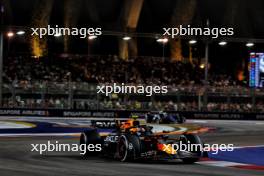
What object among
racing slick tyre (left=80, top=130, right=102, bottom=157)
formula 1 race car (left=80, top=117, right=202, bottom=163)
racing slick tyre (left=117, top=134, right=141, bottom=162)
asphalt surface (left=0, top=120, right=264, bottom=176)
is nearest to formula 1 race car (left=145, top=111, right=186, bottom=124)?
asphalt surface (left=0, top=120, right=264, bottom=176)

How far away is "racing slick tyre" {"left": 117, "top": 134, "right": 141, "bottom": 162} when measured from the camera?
615 inches

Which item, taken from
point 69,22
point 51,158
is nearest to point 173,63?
point 69,22

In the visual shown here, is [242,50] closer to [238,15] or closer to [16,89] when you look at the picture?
[238,15]

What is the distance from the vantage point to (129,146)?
15.7 meters

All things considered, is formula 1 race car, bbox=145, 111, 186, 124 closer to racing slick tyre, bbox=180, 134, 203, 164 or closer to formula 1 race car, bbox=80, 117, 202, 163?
formula 1 race car, bbox=80, 117, 202, 163

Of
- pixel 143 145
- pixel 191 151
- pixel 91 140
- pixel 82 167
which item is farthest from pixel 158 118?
pixel 82 167

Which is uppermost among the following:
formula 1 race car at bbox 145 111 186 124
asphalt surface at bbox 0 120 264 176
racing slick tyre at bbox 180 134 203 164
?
formula 1 race car at bbox 145 111 186 124

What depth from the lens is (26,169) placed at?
44.7ft

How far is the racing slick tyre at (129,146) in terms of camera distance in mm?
15613

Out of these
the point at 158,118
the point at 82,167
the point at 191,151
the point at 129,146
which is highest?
the point at 158,118

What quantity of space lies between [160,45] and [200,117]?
22.2m

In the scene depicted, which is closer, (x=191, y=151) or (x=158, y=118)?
(x=191, y=151)

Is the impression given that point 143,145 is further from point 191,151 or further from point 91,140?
point 91,140

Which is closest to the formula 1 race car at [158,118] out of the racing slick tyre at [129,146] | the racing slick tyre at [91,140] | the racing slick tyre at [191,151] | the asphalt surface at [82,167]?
the asphalt surface at [82,167]
